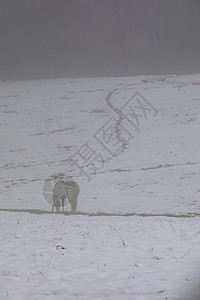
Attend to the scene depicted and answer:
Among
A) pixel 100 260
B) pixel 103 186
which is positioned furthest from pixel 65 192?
pixel 100 260

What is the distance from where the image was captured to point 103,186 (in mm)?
18094

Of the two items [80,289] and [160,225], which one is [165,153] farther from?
[80,289]

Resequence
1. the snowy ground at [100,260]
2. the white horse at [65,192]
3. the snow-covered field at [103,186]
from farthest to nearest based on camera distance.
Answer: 1. the white horse at [65,192]
2. the snow-covered field at [103,186]
3. the snowy ground at [100,260]

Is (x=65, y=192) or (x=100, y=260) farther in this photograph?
(x=65, y=192)

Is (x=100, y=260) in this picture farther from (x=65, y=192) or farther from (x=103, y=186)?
(x=103, y=186)

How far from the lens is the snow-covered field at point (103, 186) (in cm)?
751

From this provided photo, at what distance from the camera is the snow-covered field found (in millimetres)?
7508

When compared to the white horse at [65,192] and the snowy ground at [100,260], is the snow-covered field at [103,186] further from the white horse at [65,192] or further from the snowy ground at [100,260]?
the white horse at [65,192]

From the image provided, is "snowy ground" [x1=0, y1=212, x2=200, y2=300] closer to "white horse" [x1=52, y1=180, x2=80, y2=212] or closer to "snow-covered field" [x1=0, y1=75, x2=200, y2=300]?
"snow-covered field" [x1=0, y1=75, x2=200, y2=300]

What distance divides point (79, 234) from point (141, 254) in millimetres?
2331

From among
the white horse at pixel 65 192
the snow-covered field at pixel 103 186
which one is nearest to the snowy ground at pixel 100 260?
the snow-covered field at pixel 103 186

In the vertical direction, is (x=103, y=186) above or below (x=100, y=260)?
above

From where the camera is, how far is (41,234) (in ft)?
35.3

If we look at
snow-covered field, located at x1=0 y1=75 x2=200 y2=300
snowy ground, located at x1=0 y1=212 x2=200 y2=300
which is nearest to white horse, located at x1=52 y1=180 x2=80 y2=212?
snow-covered field, located at x1=0 y1=75 x2=200 y2=300
